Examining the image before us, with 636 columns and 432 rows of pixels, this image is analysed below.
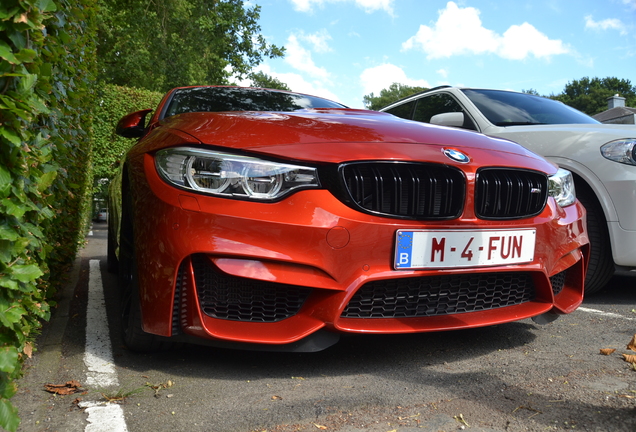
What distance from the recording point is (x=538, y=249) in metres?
2.75

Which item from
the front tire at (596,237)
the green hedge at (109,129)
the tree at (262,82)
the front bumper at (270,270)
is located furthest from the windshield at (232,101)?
the tree at (262,82)

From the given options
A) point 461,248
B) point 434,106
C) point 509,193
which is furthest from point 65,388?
point 434,106

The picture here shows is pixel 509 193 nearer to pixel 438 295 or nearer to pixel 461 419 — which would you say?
pixel 438 295

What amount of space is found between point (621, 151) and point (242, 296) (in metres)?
2.86

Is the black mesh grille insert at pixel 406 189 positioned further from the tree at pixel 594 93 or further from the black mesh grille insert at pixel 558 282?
the tree at pixel 594 93

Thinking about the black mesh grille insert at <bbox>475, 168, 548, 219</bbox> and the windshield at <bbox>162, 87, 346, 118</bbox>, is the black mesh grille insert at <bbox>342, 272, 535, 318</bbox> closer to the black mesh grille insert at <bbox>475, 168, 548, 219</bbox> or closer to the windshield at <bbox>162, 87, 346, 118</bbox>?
the black mesh grille insert at <bbox>475, 168, 548, 219</bbox>

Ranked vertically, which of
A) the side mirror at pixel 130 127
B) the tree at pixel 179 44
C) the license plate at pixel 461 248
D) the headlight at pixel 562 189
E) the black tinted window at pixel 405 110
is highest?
the tree at pixel 179 44

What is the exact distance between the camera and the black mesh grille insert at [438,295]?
7.96 feet

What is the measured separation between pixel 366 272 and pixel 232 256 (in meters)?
0.54

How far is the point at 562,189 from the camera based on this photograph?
3.06m

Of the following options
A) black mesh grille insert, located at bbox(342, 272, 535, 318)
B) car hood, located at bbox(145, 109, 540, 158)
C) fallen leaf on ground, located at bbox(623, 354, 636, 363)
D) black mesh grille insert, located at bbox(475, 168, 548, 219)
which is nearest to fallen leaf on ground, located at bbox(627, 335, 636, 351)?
fallen leaf on ground, located at bbox(623, 354, 636, 363)

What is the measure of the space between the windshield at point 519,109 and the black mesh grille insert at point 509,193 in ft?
6.59

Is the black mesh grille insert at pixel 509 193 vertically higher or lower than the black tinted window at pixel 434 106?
lower

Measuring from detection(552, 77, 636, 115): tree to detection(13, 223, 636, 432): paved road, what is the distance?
70.9 m
